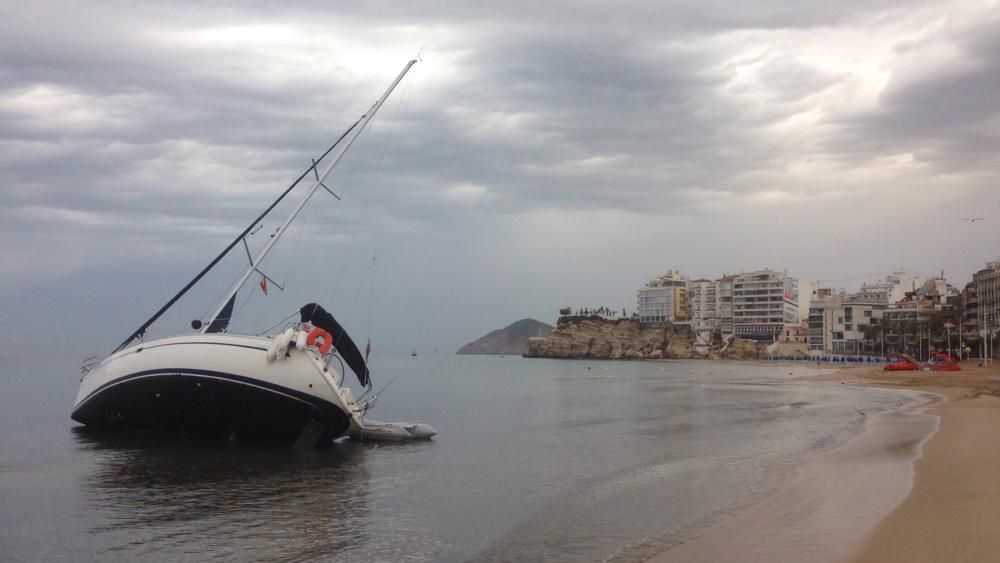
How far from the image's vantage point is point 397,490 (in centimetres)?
2041

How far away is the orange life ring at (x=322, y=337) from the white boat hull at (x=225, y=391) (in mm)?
336

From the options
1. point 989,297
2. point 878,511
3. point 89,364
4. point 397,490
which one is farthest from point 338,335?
point 989,297

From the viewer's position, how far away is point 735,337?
195 m

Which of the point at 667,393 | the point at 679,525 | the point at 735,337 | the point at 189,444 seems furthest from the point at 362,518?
the point at 735,337

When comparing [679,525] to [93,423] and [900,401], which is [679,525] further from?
[900,401]

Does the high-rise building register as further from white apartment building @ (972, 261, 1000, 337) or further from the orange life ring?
the orange life ring

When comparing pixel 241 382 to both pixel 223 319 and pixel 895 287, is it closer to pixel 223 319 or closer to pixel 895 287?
pixel 223 319

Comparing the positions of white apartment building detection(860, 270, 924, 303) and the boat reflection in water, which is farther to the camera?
white apartment building detection(860, 270, 924, 303)

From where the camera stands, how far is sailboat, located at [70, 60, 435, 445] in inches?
972

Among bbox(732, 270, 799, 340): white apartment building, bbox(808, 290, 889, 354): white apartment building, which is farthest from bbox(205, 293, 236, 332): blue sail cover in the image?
bbox(732, 270, 799, 340): white apartment building

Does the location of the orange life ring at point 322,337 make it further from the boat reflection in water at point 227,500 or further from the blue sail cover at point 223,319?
the blue sail cover at point 223,319

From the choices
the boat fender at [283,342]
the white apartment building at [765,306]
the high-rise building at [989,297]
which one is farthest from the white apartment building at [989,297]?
the boat fender at [283,342]

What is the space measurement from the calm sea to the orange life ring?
10.8ft

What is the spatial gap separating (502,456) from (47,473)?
42.6ft
